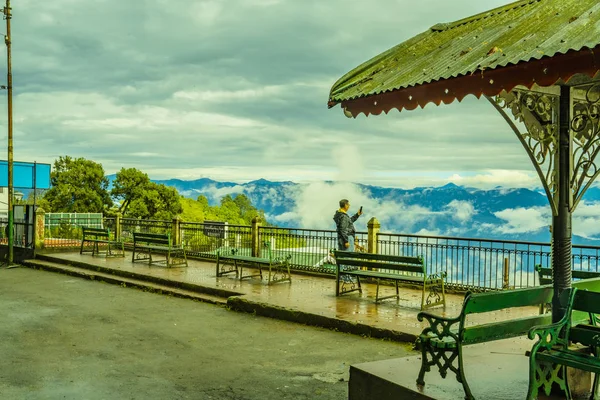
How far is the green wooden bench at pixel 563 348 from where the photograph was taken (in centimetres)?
469

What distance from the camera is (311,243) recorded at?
16.8 meters

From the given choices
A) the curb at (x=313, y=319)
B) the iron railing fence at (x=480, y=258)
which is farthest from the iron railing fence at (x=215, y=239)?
the curb at (x=313, y=319)

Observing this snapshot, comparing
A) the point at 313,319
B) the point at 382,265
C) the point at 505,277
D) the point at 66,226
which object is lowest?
the point at 313,319

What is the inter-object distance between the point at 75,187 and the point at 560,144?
5546 centimetres

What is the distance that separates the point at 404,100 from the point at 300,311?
6002 millimetres

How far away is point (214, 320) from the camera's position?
10906mm

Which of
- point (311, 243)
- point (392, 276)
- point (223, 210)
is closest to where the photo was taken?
point (392, 276)

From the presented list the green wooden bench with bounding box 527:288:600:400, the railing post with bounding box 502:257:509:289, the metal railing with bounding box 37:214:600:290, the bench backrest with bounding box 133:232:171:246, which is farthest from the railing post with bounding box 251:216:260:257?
the green wooden bench with bounding box 527:288:600:400

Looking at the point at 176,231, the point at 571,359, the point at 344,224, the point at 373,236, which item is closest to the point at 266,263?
the point at 344,224

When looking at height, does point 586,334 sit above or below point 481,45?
below

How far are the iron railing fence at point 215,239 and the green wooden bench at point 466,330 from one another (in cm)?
1332

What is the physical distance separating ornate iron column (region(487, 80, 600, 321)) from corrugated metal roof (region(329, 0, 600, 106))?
581mm

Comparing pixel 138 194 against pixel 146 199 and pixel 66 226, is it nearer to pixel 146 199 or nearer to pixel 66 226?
pixel 146 199

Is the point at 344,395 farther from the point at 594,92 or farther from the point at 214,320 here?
the point at 214,320
